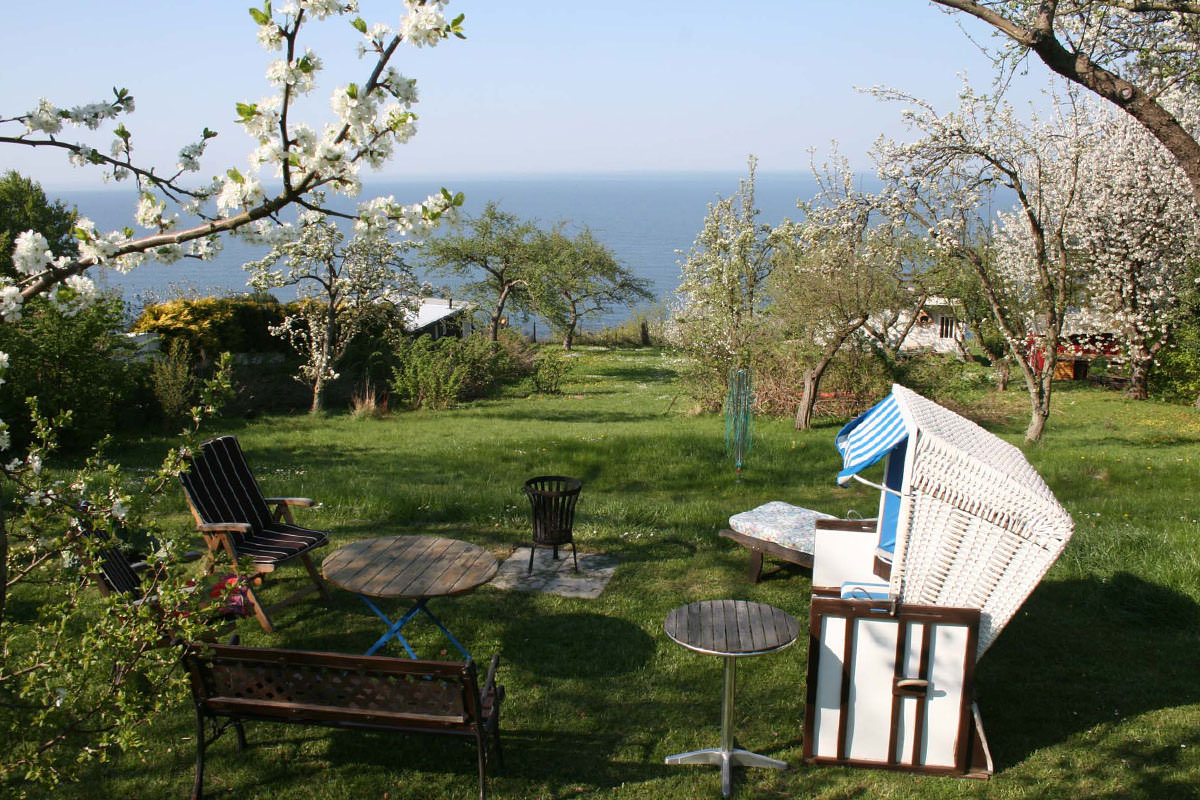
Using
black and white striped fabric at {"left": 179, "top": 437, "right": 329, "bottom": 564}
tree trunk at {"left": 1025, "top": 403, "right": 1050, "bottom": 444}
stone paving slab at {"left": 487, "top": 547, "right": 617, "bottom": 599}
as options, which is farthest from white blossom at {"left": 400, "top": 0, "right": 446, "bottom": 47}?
tree trunk at {"left": 1025, "top": 403, "right": 1050, "bottom": 444}

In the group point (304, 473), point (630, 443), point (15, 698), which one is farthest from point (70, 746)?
point (630, 443)

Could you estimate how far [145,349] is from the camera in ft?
55.6

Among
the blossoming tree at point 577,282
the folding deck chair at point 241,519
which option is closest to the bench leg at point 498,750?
the folding deck chair at point 241,519

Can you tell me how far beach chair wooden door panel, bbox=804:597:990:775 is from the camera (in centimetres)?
Answer: 421

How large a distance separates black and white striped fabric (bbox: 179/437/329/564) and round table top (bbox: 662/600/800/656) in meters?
2.79

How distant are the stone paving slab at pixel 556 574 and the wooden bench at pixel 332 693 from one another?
→ 2.44 m

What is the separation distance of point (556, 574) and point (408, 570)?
182 cm

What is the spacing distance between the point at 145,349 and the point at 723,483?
12187mm

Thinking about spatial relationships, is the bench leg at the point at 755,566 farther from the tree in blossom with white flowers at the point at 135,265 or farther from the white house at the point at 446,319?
the white house at the point at 446,319

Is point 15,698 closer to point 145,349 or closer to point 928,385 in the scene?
point 145,349

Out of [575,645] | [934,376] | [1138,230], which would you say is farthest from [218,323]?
[1138,230]

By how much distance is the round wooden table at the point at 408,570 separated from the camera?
488 centimetres

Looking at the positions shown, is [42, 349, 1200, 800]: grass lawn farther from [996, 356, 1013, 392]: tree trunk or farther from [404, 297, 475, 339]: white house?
[404, 297, 475, 339]: white house

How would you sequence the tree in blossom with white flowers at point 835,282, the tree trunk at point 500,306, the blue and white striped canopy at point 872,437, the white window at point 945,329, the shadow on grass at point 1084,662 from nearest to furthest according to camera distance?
the blue and white striped canopy at point 872,437 < the shadow on grass at point 1084,662 < the tree in blossom with white flowers at point 835,282 < the white window at point 945,329 < the tree trunk at point 500,306
